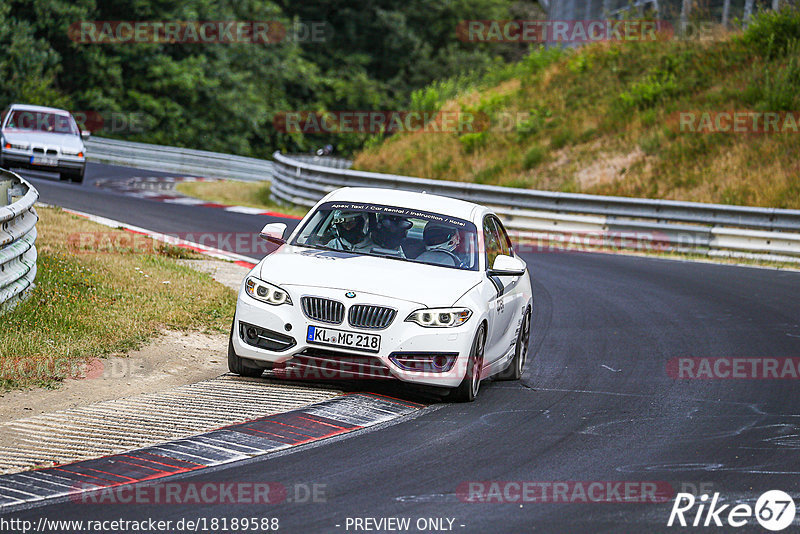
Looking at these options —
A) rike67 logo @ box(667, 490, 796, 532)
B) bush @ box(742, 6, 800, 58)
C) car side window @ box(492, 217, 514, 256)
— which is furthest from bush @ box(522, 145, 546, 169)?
rike67 logo @ box(667, 490, 796, 532)

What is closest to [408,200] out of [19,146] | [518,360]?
[518,360]

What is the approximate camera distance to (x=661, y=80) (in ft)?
103

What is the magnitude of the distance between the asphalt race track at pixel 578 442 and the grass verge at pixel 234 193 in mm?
15470

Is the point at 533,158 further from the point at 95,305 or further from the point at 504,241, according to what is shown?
the point at 95,305

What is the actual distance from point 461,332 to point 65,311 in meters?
4.09

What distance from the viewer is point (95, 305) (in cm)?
1095

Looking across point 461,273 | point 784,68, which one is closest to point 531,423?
point 461,273

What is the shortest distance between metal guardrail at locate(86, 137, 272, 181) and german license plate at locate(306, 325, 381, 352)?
31316 millimetres

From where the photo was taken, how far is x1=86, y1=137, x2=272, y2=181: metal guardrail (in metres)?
38.6

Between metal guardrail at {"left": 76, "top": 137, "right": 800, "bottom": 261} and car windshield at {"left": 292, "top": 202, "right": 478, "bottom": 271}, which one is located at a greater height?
car windshield at {"left": 292, "top": 202, "right": 478, "bottom": 271}

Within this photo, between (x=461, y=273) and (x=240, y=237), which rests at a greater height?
(x=461, y=273)

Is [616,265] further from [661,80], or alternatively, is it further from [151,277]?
[661,80]

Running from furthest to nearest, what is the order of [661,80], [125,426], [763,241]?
[661,80] → [763,241] → [125,426]

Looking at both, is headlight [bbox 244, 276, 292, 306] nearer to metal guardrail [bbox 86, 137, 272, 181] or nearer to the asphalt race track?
the asphalt race track
